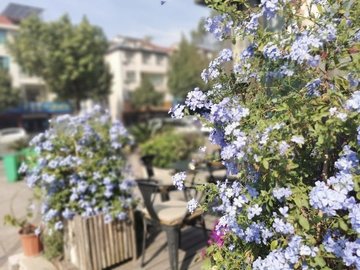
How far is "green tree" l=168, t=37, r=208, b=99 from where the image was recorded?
34.7 m

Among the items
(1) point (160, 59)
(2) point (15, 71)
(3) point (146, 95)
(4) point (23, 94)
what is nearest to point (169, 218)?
(2) point (15, 71)

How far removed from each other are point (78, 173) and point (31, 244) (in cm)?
111

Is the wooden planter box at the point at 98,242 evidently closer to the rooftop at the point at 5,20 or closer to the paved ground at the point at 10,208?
the paved ground at the point at 10,208

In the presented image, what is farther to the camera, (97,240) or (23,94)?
(23,94)

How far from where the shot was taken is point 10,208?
7.47 meters

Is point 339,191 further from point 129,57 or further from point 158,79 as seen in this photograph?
point 158,79

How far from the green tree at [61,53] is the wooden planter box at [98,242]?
2379cm

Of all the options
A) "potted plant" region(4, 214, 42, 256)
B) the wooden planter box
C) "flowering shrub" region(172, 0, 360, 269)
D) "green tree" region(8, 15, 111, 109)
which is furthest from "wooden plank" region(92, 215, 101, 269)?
"green tree" region(8, 15, 111, 109)

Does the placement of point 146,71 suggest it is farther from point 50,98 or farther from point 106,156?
point 106,156

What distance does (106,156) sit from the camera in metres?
4.25

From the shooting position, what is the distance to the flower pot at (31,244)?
4.28m

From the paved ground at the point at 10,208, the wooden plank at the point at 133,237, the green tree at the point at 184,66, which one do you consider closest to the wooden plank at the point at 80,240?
the wooden plank at the point at 133,237

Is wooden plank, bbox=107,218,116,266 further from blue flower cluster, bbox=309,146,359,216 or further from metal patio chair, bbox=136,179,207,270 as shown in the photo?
blue flower cluster, bbox=309,146,359,216

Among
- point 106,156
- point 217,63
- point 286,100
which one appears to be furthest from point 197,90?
point 106,156
